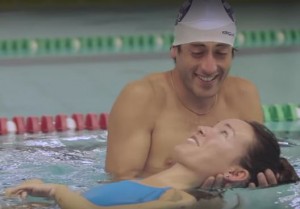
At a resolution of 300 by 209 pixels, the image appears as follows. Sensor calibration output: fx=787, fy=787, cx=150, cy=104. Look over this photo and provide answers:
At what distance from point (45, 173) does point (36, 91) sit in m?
1.51

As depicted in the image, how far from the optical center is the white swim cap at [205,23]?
2561 mm

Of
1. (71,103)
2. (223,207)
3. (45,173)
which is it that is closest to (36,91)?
(71,103)

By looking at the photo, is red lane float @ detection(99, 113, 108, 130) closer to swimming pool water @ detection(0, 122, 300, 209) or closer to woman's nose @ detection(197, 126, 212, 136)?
swimming pool water @ detection(0, 122, 300, 209)

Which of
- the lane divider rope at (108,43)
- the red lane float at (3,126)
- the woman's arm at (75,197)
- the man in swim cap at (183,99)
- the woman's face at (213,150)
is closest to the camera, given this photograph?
the woman's arm at (75,197)

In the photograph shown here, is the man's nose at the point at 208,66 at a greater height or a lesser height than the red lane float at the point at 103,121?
greater

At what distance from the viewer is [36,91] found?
445cm

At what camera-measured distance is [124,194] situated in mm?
2178

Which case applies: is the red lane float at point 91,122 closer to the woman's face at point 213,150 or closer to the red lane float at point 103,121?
the red lane float at point 103,121

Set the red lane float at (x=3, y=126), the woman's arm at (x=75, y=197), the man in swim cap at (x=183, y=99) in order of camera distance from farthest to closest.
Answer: the red lane float at (x=3, y=126), the man in swim cap at (x=183, y=99), the woman's arm at (x=75, y=197)

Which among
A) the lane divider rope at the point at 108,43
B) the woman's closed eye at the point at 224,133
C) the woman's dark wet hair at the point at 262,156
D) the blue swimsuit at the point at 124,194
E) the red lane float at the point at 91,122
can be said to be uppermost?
the woman's closed eye at the point at 224,133

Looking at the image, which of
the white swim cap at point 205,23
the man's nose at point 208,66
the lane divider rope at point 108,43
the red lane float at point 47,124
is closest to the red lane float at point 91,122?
the red lane float at point 47,124

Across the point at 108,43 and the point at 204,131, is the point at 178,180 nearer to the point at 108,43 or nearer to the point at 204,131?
the point at 204,131

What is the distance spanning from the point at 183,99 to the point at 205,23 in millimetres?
279

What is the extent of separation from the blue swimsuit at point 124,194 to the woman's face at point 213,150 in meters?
0.11
